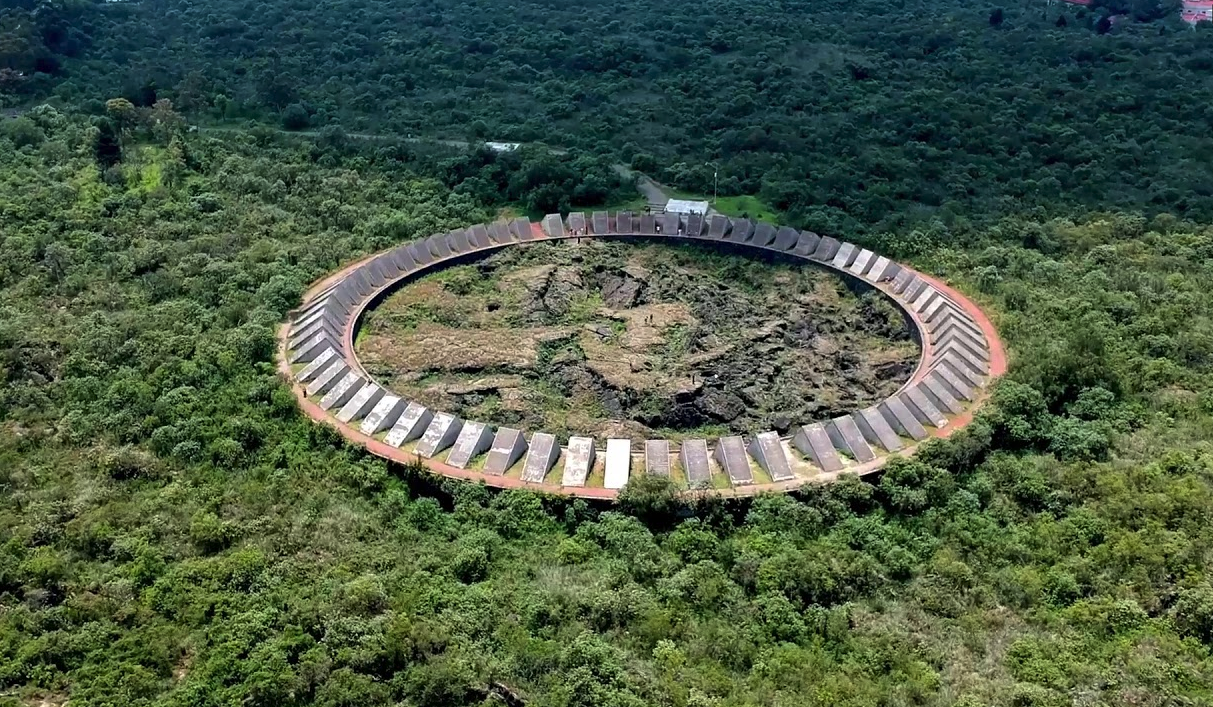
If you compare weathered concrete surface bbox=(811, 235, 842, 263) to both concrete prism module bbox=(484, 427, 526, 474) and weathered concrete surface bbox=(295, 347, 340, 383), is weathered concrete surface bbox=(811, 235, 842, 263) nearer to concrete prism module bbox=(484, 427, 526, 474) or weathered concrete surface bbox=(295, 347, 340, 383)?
concrete prism module bbox=(484, 427, 526, 474)

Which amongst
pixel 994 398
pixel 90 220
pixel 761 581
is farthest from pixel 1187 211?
pixel 90 220

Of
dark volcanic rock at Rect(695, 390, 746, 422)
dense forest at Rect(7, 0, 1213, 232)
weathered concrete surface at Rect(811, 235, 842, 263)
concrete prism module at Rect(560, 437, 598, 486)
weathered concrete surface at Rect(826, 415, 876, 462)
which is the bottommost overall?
dark volcanic rock at Rect(695, 390, 746, 422)

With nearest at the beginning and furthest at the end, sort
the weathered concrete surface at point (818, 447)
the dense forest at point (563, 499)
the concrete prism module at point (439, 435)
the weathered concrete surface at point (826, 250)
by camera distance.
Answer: the dense forest at point (563, 499), the weathered concrete surface at point (818, 447), the concrete prism module at point (439, 435), the weathered concrete surface at point (826, 250)

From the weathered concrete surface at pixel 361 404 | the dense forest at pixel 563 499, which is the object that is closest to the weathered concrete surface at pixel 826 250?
the dense forest at pixel 563 499

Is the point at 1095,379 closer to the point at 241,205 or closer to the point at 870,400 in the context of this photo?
the point at 870,400

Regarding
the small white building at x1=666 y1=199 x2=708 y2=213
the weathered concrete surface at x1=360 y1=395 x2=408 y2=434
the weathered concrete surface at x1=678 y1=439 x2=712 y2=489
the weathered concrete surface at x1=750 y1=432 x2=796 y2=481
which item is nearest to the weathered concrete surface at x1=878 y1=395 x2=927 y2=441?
the weathered concrete surface at x1=750 y1=432 x2=796 y2=481

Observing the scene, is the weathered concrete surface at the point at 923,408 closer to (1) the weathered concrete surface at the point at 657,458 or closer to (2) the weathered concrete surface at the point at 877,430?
(2) the weathered concrete surface at the point at 877,430

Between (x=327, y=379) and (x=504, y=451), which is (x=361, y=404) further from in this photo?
(x=504, y=451)
